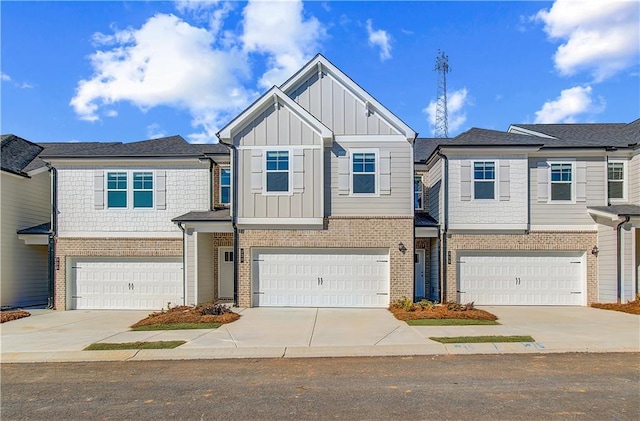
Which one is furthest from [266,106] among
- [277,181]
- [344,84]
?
[344,84]

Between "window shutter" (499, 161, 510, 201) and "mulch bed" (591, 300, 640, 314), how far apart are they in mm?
4949

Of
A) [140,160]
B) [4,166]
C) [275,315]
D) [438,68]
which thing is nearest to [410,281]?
[275,315]

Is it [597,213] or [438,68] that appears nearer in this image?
[597,213]

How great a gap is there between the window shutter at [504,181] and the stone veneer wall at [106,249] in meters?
12.0

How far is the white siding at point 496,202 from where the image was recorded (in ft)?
55.8

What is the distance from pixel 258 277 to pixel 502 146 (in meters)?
9.99

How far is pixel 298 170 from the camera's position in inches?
650

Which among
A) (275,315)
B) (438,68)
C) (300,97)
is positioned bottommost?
(275,315)

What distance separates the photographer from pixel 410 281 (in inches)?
646

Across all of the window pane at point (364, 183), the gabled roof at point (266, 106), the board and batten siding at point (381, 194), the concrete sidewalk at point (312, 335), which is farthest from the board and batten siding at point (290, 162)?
the concrete sidewalk at point (312, 335)

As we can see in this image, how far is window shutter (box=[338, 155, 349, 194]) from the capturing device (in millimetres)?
16703

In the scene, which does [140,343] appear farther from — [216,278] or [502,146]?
[502,146]

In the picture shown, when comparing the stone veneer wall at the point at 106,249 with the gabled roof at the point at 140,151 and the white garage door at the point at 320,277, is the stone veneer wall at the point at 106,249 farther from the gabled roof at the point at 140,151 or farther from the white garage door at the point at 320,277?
the white garage door at the point at 320,277

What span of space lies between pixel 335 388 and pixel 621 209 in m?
14.4
